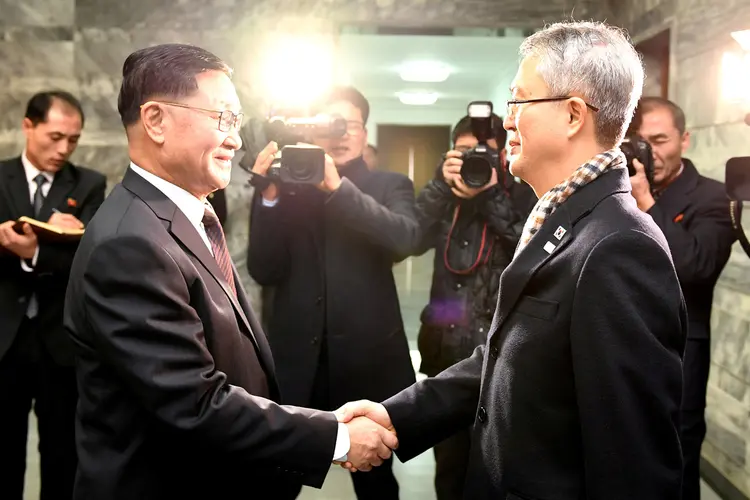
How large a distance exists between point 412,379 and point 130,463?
1.26 m

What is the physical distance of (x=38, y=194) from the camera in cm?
256

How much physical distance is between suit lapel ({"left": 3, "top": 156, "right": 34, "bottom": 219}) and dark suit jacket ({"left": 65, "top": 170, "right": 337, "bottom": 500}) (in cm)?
143

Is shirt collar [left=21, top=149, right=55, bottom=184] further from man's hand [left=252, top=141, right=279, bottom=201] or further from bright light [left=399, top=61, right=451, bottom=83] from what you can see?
bright light [left=399, top=61, right=451, bottom=83]

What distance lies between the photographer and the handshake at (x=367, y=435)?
1.49 meters

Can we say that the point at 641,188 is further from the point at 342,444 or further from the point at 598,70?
the point at 342,444

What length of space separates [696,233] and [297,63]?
231 cm

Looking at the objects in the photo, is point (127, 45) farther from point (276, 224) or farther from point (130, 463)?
point (130, 463)

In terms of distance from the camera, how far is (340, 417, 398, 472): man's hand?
1.49 metres

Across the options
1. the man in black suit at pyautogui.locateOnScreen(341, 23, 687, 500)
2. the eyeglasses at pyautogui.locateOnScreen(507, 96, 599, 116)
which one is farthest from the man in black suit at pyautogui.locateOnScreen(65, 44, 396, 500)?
the eyeglasses at pyautogui.locateOnScreen(507, 96, 599, 116)

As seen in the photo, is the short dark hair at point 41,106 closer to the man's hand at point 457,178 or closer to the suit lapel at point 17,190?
the suit lapel at point 17,190

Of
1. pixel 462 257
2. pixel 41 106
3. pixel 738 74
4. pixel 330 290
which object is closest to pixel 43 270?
pixel 41 106

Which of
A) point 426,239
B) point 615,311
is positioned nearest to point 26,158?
point 426,239

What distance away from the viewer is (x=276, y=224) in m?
2.28

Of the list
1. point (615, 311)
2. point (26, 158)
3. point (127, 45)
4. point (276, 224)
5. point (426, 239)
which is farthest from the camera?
point (127, 45)
